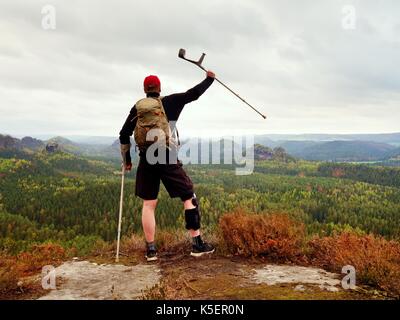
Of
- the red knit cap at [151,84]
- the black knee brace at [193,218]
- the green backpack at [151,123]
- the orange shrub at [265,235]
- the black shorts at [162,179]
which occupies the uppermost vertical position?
the red knit cap at [151,84]

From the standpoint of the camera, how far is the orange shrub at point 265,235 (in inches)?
259

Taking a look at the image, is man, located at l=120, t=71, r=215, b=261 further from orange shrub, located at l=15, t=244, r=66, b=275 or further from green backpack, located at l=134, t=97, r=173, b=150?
orange shrub, located at l=15, t=244, r=66, b=275

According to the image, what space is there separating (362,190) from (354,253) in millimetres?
144998

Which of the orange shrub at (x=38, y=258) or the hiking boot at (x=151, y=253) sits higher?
the hiking boot at (x=151, y=253)

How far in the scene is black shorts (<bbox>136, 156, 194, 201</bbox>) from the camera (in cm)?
634

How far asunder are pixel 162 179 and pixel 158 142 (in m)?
0.62

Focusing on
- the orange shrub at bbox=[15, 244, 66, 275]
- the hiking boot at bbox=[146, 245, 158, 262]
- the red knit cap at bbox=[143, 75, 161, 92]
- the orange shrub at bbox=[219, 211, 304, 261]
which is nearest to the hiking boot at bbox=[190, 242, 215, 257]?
the orange shrub at bbox=[219, 211, 304, 261]

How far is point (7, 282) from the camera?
5.22m

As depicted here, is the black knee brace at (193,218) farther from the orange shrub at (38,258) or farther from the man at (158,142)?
the orange shrub at (38,258)

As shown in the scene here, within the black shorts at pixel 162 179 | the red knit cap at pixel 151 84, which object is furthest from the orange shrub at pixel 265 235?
the red knit cap at pixel 151 84

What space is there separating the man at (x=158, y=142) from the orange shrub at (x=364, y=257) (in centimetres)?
222

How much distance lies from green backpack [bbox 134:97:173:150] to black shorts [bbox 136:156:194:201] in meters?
0.36

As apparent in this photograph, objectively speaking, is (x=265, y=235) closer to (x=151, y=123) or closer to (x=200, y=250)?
(x=200, y=250)
